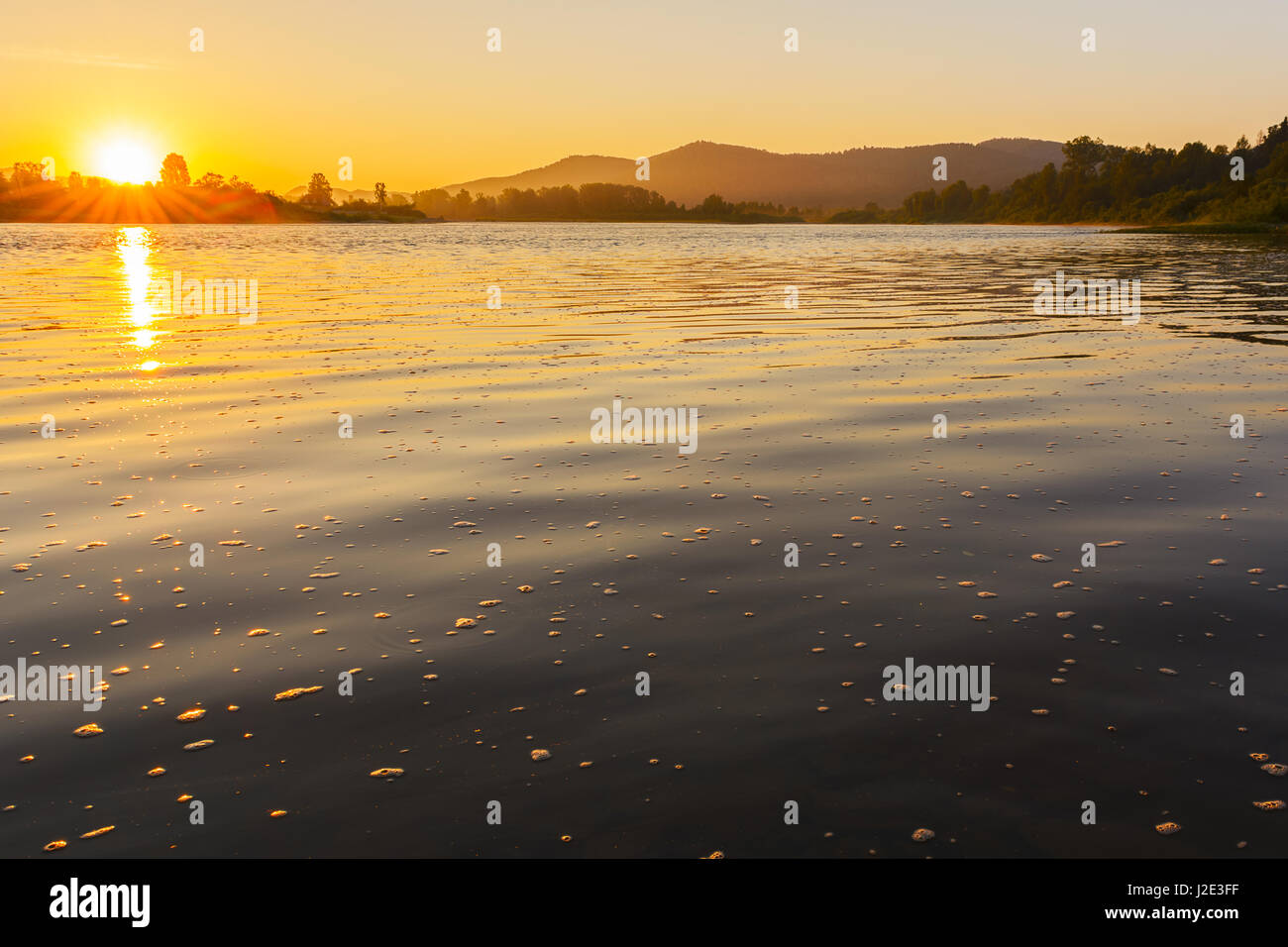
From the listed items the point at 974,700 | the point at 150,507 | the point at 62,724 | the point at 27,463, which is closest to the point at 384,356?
the point at 27,463

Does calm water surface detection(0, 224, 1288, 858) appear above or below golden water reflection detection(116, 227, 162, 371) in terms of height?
below

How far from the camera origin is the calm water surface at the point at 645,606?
5824 mm

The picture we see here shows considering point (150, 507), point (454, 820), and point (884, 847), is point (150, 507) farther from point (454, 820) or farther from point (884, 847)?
point (884, 847)

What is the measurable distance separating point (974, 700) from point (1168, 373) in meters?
15.9

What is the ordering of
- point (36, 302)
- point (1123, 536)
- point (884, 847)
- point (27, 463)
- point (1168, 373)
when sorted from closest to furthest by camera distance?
point (884, 847), point (1123, 536), point (27, 463), point (1168, 373), point (36, 302)

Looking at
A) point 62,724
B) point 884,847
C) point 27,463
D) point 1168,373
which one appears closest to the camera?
point 884,847

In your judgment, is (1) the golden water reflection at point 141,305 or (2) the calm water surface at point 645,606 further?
(1) the golden water reflection at point 141,305

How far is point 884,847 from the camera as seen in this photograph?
546 cm

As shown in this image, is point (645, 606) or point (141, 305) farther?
point (141, 305)

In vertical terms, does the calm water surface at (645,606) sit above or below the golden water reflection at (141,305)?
below

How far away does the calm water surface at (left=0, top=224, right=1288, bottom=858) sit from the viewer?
19.1ft

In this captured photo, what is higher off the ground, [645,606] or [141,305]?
[141,305]

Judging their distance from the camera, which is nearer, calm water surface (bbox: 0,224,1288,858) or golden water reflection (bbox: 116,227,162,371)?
calm water surface (bbox: 0,224,1288,858)

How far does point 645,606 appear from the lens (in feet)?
28.8
